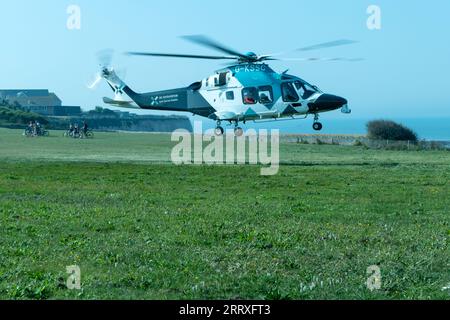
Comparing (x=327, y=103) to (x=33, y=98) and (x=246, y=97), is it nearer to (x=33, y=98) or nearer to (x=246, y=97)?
(x=246, y=97)

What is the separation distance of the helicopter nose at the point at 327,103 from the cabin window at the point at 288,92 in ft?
2.83

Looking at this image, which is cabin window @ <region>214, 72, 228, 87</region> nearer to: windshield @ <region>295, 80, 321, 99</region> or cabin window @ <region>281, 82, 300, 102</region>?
cabin window @ <region>281, 82, 300, 102</region>

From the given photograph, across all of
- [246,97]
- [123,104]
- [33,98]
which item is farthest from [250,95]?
[33,98]

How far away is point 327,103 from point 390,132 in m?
34.8

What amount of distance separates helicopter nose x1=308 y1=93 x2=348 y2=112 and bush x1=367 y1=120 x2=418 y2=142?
111 ft

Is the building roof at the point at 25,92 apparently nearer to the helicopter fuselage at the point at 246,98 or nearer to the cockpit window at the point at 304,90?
the helicopter fuselage at the point at 246,98

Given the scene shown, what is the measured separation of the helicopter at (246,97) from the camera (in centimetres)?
3384

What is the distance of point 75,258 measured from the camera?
429 inches

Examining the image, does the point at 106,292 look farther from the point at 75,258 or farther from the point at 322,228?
the point at 322,228

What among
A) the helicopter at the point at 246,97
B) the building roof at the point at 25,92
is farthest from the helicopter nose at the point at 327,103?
the building roof at the point at 25,92

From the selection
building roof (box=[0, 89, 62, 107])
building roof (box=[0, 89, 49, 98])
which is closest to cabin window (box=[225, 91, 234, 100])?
building roof (box=[0, 89, 62, 107])

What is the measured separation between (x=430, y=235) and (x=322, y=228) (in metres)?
2.04

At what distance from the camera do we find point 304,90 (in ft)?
112

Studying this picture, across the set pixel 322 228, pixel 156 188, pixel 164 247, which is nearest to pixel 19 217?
pixel 164 247
